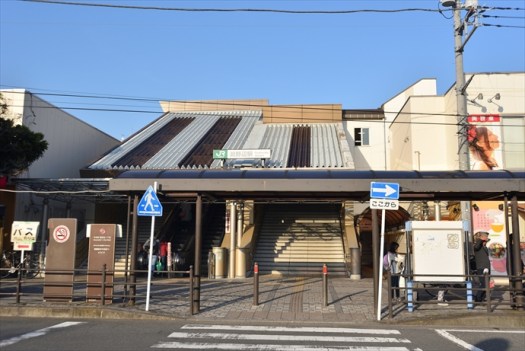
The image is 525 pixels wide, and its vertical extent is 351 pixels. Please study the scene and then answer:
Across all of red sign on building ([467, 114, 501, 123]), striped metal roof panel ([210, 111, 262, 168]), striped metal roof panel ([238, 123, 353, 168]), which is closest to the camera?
red sign on building ([467, 114, 501, 123])

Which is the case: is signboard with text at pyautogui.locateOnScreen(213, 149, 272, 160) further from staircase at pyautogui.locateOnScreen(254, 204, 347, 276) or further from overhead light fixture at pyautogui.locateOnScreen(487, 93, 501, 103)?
overhead light fixture at pyautogui.locateOnScreen(487, 93, 501, 103)

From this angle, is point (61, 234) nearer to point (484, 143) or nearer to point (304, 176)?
point (304, 176)

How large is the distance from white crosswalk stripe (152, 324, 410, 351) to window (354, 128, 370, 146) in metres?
25.8

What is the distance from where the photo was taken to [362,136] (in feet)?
113

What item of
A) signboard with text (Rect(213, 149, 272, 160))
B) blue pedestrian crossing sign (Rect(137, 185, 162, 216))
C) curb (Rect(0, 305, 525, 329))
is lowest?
curb (Rect(0, 305, 525, 329))

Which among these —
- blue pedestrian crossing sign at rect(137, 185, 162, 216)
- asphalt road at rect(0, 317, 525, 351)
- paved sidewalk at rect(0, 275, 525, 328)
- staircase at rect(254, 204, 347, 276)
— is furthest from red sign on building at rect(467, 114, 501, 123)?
blue pedestrian crossing sign at rect(137, 185, 162, 216)

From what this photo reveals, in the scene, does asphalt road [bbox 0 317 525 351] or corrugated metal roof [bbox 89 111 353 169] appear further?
corrugated metal roof [bbox 89 111 353 169]

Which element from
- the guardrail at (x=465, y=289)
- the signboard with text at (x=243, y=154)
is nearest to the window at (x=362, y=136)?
the signboard with text at (x=243, y=154)

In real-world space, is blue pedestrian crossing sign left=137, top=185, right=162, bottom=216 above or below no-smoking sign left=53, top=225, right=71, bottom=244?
above

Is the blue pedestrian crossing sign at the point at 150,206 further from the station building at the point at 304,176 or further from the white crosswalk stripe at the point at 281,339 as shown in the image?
the white crosswalk stripe at the point at 281,339

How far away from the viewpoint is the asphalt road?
7910 mm

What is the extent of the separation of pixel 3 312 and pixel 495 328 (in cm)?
1116

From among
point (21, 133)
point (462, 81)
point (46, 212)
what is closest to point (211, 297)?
point (21, 133)

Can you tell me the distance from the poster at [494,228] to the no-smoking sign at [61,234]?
15.9m
